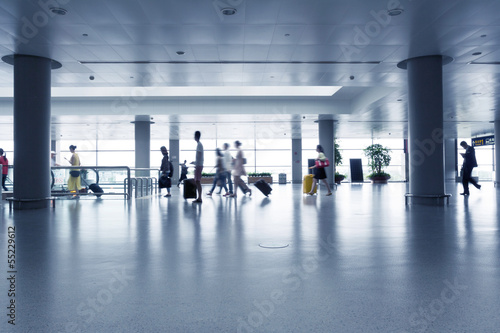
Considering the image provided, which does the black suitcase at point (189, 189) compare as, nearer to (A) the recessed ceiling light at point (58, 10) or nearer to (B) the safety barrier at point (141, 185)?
(B) the safety barrier at point (141, 185)

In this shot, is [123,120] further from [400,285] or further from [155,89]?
[400,285]

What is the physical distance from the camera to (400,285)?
296cm

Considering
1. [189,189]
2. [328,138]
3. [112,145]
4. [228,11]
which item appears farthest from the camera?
[112,145]

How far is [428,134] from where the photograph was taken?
31.6 feet

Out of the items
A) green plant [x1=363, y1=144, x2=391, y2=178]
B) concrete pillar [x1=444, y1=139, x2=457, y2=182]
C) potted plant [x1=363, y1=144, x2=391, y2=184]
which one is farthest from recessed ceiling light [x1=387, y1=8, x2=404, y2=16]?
concrete pillar [x1=444, y1=139, x2=457, y2=182]

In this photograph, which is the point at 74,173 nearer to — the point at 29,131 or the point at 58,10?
the point at 29,131

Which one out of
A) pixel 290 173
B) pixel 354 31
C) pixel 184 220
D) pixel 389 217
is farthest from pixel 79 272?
pixel 290 173

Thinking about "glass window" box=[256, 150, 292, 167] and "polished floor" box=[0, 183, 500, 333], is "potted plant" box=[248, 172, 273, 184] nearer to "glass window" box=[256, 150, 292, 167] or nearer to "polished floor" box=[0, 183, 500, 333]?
"glass window" box=[256, 150, 292, 167]

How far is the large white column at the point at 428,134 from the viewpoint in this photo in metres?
9.63

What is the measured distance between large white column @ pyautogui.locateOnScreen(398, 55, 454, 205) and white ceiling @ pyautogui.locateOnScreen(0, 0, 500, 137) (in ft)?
1.83

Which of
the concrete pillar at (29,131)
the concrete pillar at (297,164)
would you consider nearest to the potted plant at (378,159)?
the concrete pillar at (297,164)

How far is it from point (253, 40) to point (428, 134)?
204 inches

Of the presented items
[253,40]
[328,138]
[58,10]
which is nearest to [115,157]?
[328,138]

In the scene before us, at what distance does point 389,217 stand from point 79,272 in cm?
582
